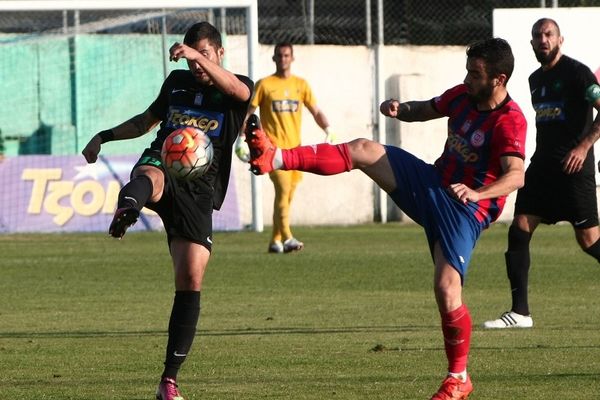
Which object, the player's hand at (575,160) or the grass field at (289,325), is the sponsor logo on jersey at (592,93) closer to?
the player's hand at (575,160)

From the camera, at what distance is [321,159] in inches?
282

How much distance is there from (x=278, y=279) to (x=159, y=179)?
270 inches

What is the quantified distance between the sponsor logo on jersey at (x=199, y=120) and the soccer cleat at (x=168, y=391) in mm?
1335

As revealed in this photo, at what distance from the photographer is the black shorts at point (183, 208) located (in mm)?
7406

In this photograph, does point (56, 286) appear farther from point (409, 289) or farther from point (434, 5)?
point (434, 5)

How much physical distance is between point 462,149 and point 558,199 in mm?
3766

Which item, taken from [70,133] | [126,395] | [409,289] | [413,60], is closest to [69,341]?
[126,395]

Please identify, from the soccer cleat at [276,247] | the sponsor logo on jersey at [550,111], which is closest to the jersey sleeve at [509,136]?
the sponsor logo on jersey at [550,111]

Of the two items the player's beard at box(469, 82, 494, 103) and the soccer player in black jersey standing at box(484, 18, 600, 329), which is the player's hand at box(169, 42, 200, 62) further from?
the soccer player in black jersey standing at box(484, 18, 600, 329)

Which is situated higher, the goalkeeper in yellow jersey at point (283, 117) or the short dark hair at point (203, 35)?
the short dark hair at point (203, 35)

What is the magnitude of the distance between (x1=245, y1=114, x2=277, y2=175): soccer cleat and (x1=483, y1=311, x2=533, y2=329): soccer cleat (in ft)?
13.0

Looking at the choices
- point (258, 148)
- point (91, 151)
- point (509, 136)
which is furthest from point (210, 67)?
point (509, 136)

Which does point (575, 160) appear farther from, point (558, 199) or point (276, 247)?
point (276, 247)

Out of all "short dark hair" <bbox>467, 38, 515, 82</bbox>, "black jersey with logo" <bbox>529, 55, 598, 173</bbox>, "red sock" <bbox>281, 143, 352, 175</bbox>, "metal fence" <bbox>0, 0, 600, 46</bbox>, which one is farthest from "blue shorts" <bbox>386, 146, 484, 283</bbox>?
"metal fence" <bbox>0, 0, 600, 46</bbox>
